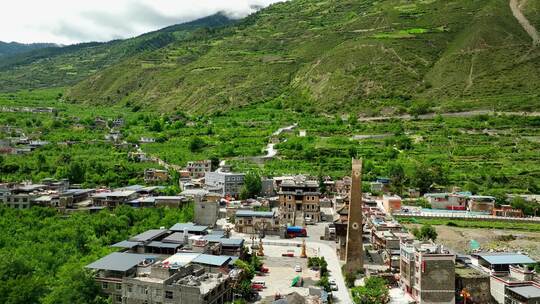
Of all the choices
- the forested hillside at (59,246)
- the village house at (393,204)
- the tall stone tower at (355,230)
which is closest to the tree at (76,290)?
the forested hillside at (59,246)

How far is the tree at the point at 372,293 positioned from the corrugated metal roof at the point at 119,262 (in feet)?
34.8

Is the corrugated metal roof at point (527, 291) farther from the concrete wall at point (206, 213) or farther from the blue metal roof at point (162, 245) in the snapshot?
the concrete wall at point (206, 213)

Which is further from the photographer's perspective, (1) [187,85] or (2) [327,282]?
(1) [187,85]

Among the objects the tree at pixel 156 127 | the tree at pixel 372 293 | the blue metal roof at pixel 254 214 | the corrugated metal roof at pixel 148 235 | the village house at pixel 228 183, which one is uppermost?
the tree at pixel 156 127

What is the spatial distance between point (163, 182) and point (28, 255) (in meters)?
26.9

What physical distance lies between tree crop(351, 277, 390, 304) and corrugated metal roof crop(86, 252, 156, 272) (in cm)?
1060

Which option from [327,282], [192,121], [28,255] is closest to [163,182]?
[28,255]

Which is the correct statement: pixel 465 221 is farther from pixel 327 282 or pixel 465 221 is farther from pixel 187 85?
pixel 187 85

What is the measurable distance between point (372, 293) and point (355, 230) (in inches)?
240

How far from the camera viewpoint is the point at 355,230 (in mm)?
30781

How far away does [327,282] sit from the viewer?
27547mm

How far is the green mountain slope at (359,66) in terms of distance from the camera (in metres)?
87.9

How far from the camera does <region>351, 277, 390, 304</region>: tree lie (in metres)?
25.0

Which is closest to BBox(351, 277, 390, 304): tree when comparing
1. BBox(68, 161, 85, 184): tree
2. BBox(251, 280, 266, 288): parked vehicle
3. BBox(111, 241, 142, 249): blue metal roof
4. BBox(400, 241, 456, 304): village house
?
BBox(400, 241, 456, 304): village house
